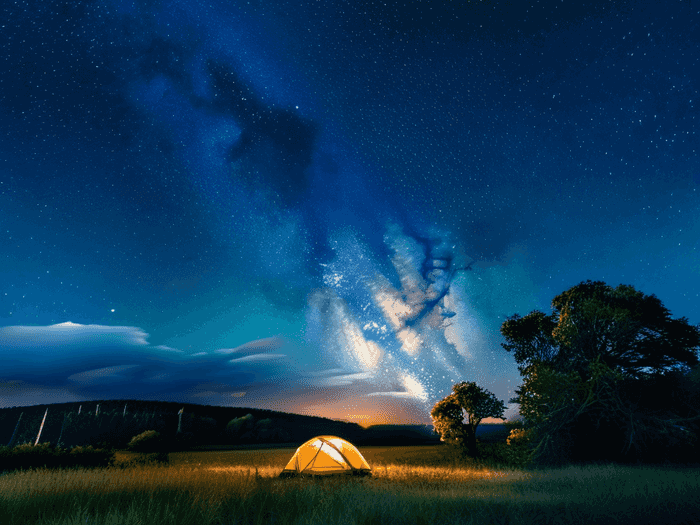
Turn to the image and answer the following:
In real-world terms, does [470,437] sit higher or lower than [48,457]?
higher

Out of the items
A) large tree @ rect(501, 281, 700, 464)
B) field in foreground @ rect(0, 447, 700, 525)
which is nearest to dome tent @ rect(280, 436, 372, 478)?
field in foreground @ rect(0, 447, 700, 525)

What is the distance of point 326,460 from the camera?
59.3 feet

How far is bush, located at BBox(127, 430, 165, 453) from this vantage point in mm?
35250

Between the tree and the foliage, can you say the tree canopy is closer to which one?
the tree

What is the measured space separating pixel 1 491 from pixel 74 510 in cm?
460

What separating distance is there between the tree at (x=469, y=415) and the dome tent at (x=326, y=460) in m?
14.1

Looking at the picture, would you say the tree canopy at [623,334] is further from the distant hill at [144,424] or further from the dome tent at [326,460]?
the distant hill at [144,424]

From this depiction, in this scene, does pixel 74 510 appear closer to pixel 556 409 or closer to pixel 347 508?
pixel 347 508

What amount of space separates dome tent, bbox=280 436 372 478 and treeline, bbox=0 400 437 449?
175 ft

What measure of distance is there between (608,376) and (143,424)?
99.7 meters

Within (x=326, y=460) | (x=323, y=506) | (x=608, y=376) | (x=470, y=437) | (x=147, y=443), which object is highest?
(x=608, y=376)

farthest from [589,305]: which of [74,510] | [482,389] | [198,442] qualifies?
[198,442]

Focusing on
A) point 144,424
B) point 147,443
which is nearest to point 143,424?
point 144,424

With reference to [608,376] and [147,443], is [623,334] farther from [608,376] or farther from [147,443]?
[147,443]
